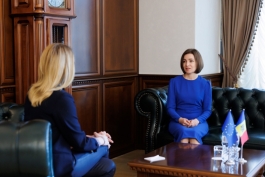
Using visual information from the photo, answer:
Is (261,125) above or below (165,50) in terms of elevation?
below

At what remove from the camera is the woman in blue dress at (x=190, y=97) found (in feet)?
14.0

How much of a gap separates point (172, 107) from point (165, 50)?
131cm

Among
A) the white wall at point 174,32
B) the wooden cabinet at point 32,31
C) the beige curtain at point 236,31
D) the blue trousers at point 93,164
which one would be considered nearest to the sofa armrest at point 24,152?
the blue trousers at point 93,164

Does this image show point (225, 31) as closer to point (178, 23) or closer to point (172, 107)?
point (178, 23)

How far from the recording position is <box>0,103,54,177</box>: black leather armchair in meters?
2.23

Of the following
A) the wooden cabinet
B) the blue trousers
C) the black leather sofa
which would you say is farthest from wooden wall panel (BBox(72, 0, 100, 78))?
the blue trousers

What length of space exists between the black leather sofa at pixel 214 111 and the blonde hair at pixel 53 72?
183 cm

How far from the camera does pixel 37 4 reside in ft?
11.6

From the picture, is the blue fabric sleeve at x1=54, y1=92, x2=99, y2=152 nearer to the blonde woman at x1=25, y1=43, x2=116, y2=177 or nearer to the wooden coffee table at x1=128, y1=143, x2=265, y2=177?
the blonde woman at x1=25, y1=43, x2=116, y2=177

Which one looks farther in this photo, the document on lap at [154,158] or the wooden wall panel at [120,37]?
the wooden wall panel at [120,37]

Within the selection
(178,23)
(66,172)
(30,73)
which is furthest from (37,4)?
(178,23)

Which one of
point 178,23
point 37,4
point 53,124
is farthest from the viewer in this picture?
point 178,23

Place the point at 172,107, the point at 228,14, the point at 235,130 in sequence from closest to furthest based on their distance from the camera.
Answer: the point at 235,130, the point at 172,107, the point at 228,14

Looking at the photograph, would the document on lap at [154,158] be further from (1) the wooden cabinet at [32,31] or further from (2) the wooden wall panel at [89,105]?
(2) the wooden wall panel at [89,105]
